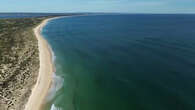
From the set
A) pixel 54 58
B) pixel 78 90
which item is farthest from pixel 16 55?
pixel 78 90

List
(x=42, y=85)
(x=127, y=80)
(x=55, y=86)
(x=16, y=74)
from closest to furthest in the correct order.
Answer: (x=42, y=85)
(x=55, y=86)
(x=127, y=80)
(x=16, y=74)

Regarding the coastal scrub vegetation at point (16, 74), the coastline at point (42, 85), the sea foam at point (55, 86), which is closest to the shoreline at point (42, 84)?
the coastline at point (42, 85)

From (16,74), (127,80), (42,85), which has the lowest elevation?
(42,85)

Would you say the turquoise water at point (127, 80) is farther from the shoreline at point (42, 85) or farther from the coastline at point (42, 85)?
the coastline at point (42, 85)

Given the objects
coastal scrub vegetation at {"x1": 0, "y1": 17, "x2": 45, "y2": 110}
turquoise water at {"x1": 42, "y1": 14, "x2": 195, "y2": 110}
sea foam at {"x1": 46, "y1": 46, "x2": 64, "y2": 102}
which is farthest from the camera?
sea foam at {"x1": 46, "y1": 46, "x2": 64, "y2": 102}

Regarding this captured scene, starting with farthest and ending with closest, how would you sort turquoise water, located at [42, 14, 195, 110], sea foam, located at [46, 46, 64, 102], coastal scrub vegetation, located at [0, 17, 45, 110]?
1. sea foam, located at [46, 46, 64, 102]
2. coastal scrub vegetation, located at [0, 17, 45, 110]
3. turquoise water, located at [42, 14, 195, 110]

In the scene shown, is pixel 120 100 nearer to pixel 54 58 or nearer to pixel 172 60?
pixel 172 60

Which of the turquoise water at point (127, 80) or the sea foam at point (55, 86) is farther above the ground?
the turquoise water at point (127, 80)

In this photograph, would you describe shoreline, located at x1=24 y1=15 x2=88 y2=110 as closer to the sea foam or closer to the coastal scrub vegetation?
the sea foam

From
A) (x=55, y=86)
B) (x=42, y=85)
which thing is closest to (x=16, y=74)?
(x=42, y=85)

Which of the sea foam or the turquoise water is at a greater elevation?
the turquoise water

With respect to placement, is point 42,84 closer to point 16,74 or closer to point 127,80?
point 16,74

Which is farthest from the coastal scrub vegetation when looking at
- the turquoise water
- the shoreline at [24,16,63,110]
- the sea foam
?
the turquoise water
